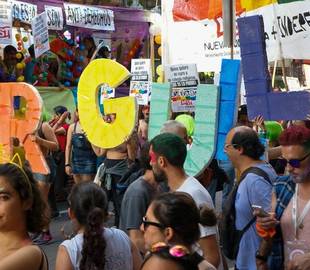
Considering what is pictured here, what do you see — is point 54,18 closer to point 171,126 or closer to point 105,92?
point 105,92

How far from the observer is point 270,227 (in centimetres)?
346

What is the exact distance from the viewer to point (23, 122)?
6031 mm

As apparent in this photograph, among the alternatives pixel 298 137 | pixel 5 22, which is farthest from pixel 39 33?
pixel 298 137

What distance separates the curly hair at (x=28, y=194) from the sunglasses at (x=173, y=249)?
0.75 metres

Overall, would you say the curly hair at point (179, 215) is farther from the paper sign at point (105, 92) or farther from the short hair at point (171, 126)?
the paper sign at point (105, 92)

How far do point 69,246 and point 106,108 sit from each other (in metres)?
3.10

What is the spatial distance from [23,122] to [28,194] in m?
3.14

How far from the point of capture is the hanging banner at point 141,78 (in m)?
10.4

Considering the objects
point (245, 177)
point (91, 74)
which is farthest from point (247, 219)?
point (91, 74)

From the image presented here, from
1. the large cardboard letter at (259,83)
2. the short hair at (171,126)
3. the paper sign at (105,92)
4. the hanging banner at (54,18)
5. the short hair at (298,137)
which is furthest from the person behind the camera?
the hanging banner at (54,18)

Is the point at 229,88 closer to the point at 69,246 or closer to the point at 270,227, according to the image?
the point at 270,227

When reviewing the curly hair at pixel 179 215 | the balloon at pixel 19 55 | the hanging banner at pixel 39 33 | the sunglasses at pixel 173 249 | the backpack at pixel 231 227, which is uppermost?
the hanging banner at pixel 39 33

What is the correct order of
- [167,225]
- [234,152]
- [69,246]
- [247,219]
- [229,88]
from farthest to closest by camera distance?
[229,88] < [234,152] < [247,219] < [69,246] < [167,225]

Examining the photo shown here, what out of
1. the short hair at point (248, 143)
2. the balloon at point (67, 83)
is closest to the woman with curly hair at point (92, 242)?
the short hair at point (248, 143)
